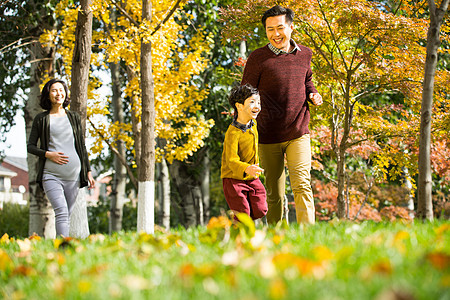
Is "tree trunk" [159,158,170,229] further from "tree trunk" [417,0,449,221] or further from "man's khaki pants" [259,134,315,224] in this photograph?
"tree trunk" [417,0,449,221]

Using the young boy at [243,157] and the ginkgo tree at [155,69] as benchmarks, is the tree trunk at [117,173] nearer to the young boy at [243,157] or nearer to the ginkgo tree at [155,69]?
the ginkgo tree at [155,69]

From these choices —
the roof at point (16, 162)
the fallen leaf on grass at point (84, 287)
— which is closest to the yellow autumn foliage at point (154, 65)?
the fallen leaf on grass at point (84, 287)

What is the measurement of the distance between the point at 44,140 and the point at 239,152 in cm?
210

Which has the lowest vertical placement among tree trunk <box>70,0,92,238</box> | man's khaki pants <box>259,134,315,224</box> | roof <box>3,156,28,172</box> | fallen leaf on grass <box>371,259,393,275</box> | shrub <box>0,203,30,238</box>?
shrub <box>0,203,30,238</box>

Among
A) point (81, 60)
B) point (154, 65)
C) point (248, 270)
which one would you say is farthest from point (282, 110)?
point (154, 65)

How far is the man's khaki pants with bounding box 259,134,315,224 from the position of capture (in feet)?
15.2

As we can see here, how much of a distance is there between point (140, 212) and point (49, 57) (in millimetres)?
4891

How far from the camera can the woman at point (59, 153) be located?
511 cm

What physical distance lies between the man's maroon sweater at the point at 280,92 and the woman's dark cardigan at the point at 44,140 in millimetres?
1925

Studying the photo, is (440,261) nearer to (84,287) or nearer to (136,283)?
(136,283)

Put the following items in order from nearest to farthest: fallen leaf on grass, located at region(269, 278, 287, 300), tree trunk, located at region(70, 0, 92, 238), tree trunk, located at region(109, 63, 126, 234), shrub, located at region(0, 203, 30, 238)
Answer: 1. fallen leaf on grass, located at region(269, 278, 287, 300)
2. tree trunk, located at region(70, 0, 92, 238)
3. tree trunk, located at region(109, 63, 126, 234)
4. shrub, located at region(0, 203, 30, 238)

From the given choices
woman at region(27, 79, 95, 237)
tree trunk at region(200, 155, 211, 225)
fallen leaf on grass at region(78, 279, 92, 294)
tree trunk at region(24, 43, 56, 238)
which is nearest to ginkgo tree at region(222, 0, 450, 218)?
woman at region(27, 79, 95, 237)

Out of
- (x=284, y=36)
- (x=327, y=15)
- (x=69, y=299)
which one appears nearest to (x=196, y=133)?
(x=327, y=15)

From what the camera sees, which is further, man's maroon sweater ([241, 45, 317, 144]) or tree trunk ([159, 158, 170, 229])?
tree trunk ([159, 158, 170, 229])
